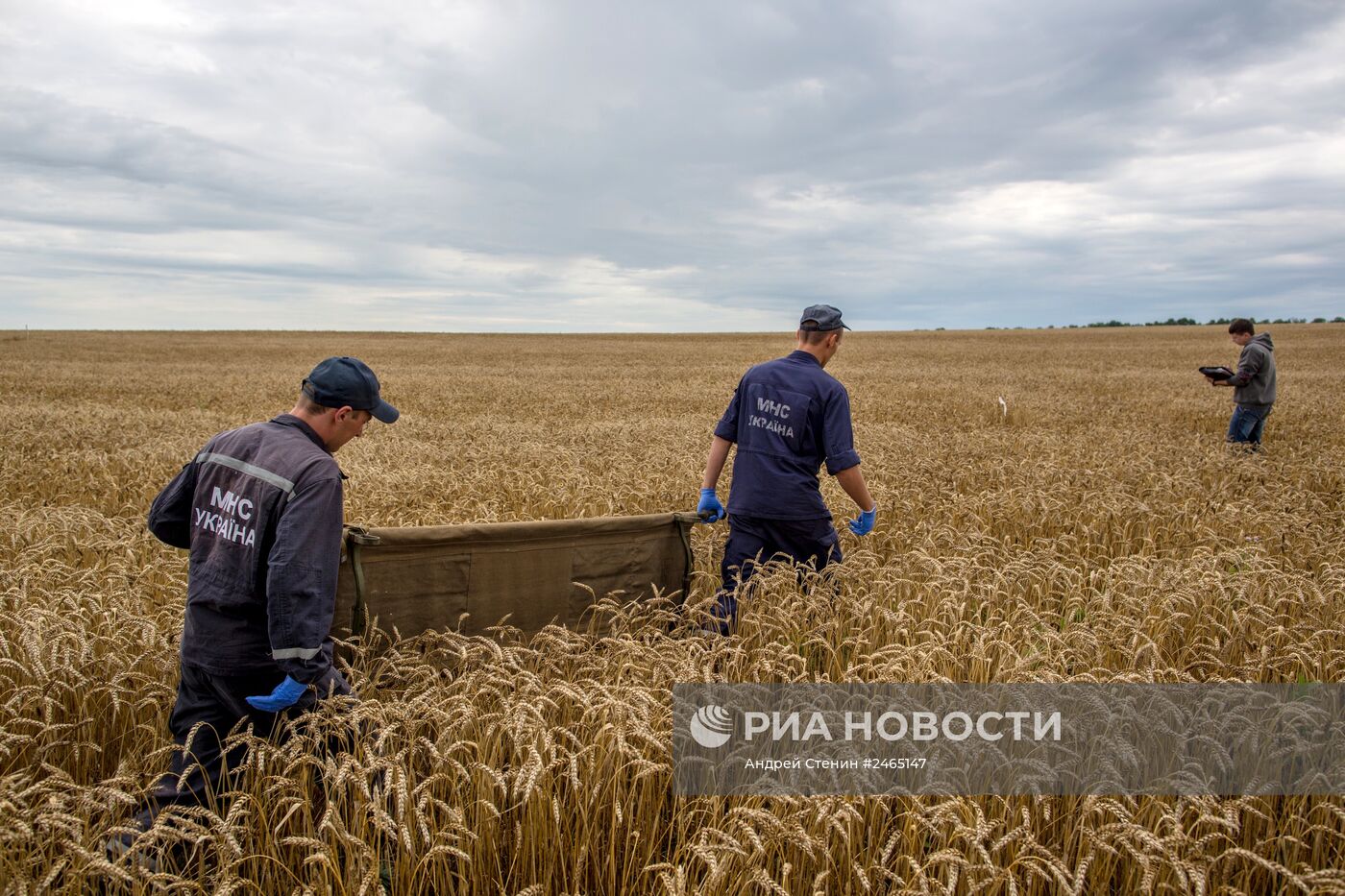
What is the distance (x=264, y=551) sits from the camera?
284cm

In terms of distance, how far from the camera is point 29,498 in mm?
→ 7480

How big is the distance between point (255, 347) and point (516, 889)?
2146 inches

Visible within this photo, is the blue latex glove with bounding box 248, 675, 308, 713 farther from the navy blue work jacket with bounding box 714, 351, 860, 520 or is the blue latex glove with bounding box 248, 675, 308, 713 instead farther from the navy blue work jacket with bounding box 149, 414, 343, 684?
the navy blue work jacket with bounding box 714, 351, 860, 520

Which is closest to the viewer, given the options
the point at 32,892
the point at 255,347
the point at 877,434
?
the point at 32,892

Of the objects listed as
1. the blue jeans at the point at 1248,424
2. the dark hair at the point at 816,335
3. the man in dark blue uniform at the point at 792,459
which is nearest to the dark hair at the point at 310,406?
the man in dark blue uniform at the point at 792,459

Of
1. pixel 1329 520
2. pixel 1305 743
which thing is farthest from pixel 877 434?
pixel 1305 743

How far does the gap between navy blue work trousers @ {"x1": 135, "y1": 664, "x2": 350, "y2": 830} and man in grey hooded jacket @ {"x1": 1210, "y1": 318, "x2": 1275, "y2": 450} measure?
11.3 metres

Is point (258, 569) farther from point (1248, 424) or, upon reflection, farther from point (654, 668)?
point (1248, 424)

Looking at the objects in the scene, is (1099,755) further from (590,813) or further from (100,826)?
(100,826)

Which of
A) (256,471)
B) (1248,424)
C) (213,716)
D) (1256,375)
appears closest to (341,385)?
(256,471)

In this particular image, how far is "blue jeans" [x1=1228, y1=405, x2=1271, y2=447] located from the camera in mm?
10797

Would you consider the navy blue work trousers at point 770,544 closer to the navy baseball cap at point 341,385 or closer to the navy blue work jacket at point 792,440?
the navy blue work jacket at point 792,440

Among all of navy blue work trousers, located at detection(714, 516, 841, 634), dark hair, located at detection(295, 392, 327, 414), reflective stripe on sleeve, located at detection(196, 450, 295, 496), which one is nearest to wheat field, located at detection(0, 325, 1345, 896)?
navy blue work trousers, located at detection(714, 516, 841, 634)

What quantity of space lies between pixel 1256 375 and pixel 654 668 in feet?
34.7
